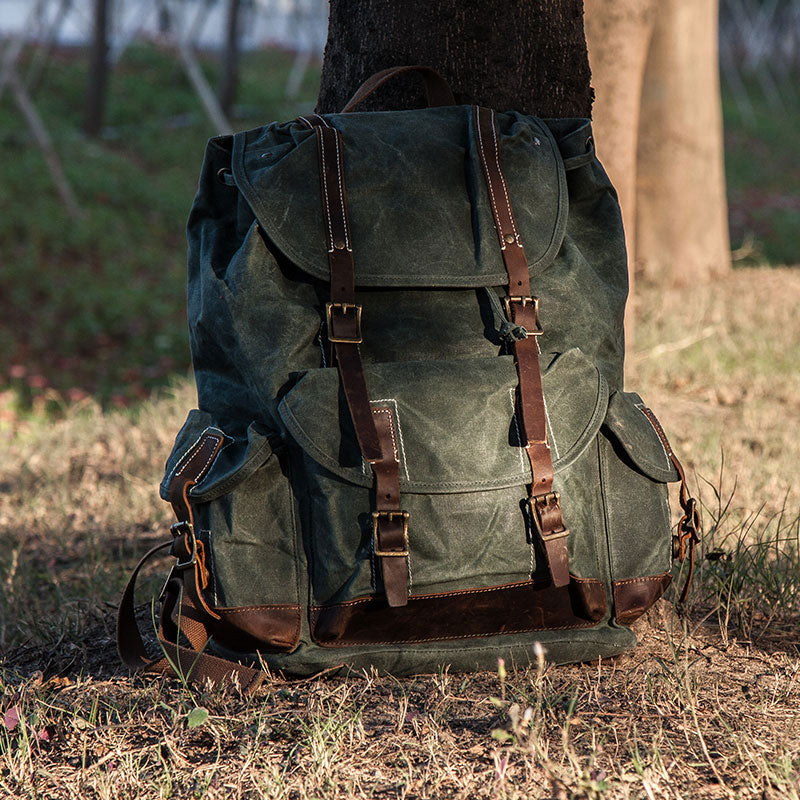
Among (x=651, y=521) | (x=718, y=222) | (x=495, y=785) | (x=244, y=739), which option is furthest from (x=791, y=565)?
(x=718, y=222)

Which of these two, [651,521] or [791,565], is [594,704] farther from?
[791,565]

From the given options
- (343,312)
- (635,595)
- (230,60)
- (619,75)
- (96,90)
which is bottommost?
(635,595)

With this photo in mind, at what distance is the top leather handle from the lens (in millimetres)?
2127

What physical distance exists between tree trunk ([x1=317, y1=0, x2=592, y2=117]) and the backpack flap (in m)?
0.30

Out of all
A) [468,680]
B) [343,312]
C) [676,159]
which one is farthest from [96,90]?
[468,680]

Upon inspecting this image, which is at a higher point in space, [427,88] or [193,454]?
[427,88]

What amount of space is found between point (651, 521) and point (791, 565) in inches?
31.5

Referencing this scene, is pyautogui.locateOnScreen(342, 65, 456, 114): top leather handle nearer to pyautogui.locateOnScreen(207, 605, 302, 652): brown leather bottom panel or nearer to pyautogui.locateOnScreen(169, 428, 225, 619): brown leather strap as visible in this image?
pyautogui.locateOnScreen(169, 428, 225, 619): brown leather strap

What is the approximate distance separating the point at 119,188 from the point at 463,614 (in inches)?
396

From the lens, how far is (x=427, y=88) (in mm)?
2209

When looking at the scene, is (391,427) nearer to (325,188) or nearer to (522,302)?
(522,302)

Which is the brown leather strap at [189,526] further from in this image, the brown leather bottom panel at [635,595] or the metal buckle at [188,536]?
the brown leather bottom panel at [635,595]

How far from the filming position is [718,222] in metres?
7.00

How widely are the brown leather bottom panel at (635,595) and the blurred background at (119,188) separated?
16.6 feet
